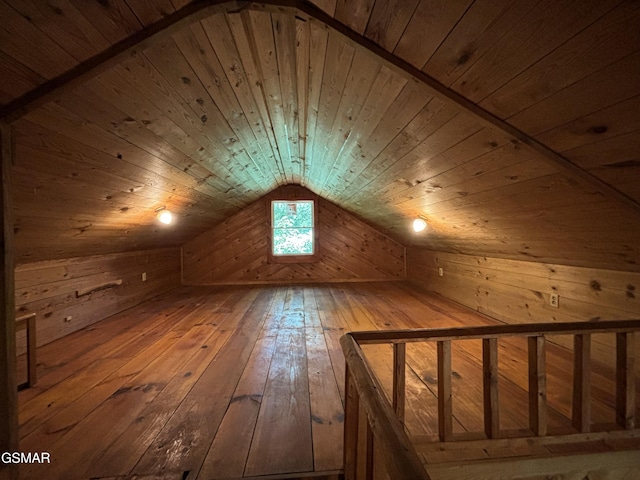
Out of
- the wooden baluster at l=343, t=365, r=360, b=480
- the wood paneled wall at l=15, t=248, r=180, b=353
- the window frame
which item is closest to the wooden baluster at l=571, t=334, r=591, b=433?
the wooden baluster at l=343, t=365, r=360, b=480

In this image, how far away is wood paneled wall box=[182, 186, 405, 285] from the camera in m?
5.54

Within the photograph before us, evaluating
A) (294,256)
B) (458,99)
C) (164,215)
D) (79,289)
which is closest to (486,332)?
(458,99)

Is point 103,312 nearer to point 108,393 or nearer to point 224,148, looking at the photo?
point 108,393

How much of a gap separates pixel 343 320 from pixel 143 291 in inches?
123

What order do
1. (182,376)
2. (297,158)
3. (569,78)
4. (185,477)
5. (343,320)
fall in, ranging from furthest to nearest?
(297,158), (343,320), (182,376), (185,477), (569,78)

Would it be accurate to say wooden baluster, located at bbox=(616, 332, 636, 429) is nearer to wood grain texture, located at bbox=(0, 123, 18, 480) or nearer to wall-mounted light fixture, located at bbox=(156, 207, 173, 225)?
wood grain texture, located at bbox=(0, 123, 18, 480)

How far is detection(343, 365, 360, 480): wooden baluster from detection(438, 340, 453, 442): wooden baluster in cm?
42

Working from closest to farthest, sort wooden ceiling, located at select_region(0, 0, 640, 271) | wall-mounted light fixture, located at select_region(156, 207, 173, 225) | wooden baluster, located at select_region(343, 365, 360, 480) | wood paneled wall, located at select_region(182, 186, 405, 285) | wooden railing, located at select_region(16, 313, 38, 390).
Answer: wooden ceiling, located at select_region(0, 0, 640, 271) → wooden baluster, located at select_region(343, 365, 360, 480) → wooden railing, located at select_region(16, 313, 38, 390) → wall-mounted light fixture, located at select_region(156, 207, 173, 225) → wood paneled wall, located at select_region(182, 186, 405, 285)

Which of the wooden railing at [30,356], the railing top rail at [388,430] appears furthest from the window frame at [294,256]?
the railing top rail at [388,430]

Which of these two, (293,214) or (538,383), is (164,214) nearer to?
(293,214)

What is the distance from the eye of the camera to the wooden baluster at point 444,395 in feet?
3.94

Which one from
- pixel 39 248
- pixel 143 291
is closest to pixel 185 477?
pixel 39 248

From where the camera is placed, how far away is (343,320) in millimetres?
3242

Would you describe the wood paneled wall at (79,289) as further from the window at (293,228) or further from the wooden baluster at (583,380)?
the wooden baluster at (583,380)
